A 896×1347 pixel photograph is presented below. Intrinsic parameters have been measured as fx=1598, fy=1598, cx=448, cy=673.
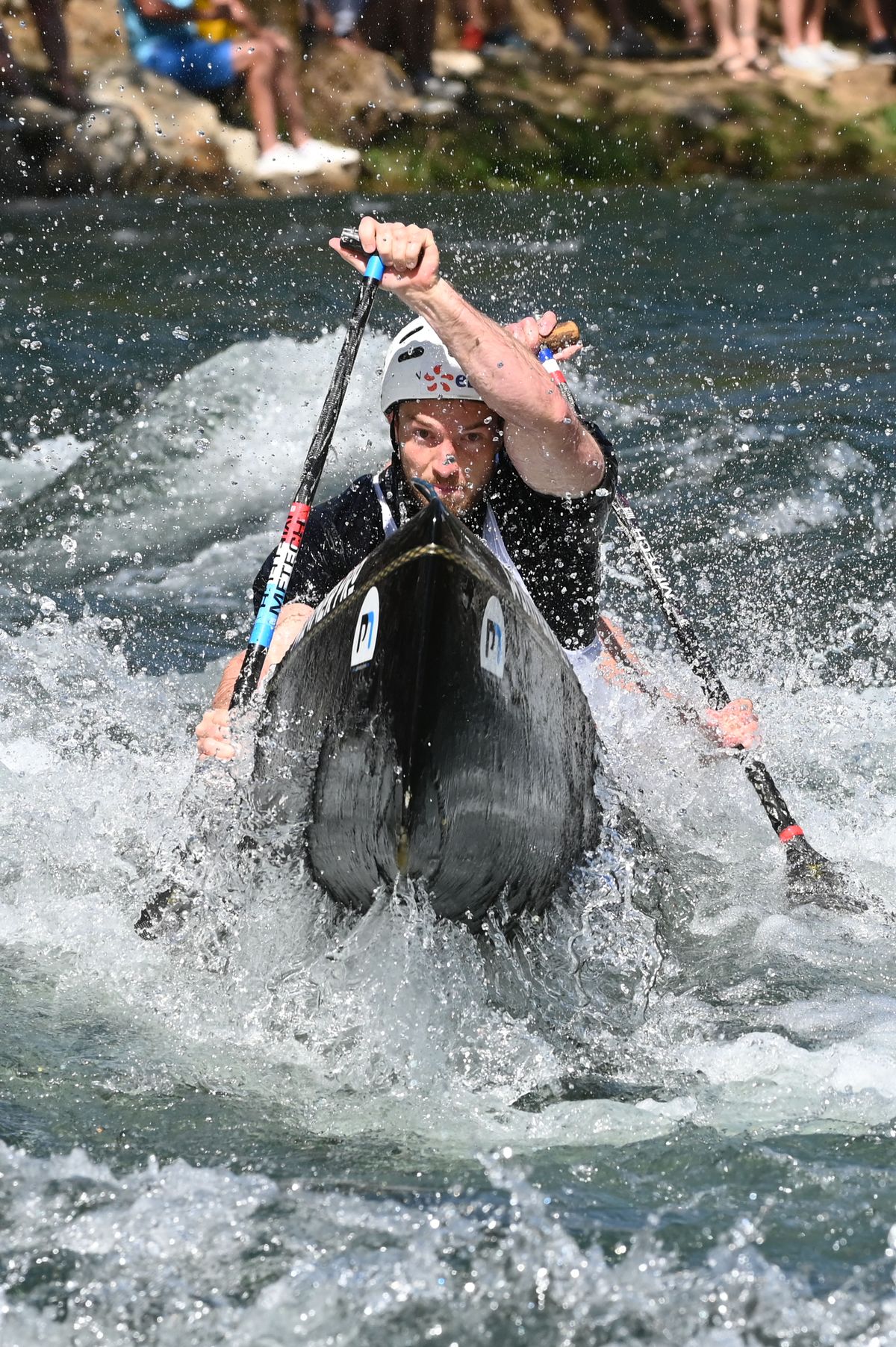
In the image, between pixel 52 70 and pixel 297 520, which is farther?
pixel 52 70

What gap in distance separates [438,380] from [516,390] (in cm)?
47

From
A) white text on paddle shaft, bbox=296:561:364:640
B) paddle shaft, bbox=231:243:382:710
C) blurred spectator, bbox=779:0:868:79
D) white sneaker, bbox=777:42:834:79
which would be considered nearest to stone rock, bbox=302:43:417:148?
white sneaker, bbox=777:42:834:79

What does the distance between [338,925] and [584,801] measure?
2.51ft

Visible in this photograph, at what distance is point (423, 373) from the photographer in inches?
178

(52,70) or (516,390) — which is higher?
(516,390)

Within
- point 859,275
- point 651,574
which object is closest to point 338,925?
point 651,574

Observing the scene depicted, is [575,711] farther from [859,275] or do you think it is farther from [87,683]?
[859,275]

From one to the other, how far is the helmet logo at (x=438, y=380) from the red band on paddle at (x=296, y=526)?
50 centimetres

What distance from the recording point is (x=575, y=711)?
4.25m

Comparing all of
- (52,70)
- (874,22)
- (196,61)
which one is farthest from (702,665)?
(874,22)

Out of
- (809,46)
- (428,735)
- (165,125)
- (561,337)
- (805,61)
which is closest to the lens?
(428,735)

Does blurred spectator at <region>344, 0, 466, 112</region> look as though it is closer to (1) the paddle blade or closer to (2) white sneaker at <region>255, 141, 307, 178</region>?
(2) white sneaker at <region>255, 141, 307, 178</region>

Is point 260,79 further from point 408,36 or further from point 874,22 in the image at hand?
point 874,22

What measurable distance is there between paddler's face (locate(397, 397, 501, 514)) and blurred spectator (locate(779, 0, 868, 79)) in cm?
1665
